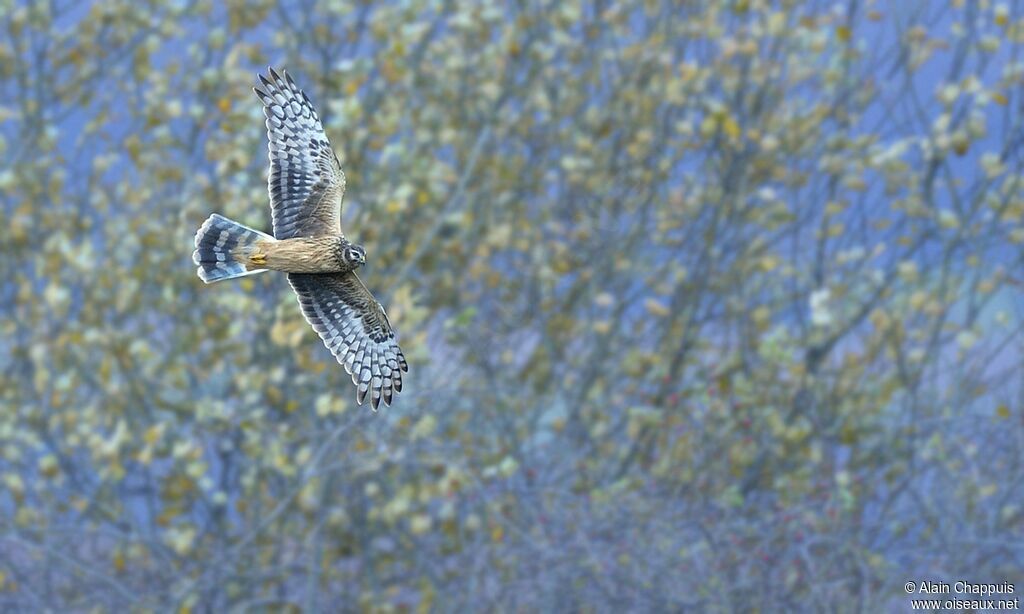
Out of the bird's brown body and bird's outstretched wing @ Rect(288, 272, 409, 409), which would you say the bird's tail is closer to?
the bird's brown body

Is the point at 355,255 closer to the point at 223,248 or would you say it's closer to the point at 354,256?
the point at 354,256

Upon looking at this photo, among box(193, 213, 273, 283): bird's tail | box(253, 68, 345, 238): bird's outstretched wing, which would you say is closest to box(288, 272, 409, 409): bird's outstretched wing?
box(253, 68, 345, 238): bird's outstretched wing

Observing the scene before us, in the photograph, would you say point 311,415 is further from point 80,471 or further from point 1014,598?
point 1014,598

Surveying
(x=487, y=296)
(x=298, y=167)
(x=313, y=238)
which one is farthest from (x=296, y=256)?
(x=487, y=296)

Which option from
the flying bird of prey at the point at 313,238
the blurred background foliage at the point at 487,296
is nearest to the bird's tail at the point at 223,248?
the flying bird of prey at the point at 313,238

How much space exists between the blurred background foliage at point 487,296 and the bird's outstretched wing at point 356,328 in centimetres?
388

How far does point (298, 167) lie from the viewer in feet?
16.2

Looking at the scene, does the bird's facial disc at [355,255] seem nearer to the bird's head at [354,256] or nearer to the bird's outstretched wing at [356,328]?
the bird's head at [354,256]

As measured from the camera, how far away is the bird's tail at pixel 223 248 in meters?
4.48

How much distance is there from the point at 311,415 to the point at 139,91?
294 centimetres

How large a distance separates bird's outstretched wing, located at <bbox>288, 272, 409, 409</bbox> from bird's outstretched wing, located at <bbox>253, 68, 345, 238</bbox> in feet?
0.88

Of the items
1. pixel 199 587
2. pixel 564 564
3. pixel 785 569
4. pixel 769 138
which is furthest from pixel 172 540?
pixel 769 138

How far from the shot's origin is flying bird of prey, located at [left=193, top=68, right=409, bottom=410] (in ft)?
15.0

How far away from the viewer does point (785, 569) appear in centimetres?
846
